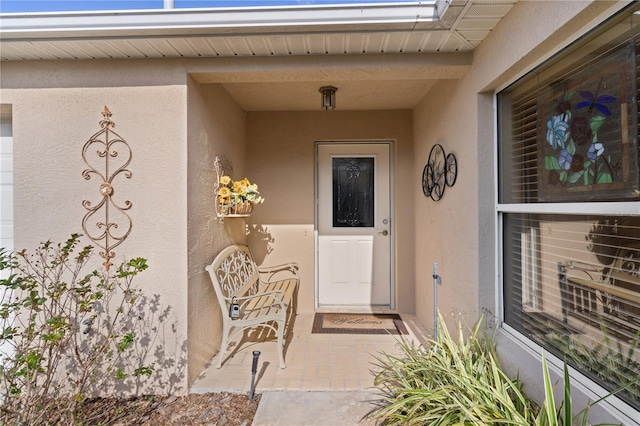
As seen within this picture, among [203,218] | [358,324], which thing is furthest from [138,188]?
[358,324]

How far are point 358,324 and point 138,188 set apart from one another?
247 centimetres

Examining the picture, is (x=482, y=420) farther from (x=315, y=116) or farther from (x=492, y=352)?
(x=315, y=116)

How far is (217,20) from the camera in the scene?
71.9 inches

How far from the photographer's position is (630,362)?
3.94ft

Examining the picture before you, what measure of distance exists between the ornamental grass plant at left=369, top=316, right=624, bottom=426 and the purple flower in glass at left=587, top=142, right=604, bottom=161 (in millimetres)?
913

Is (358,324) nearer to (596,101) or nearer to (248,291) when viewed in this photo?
(248,291)

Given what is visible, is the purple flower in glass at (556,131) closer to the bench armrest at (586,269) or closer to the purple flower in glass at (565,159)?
the purple flower in glass at (565,159)

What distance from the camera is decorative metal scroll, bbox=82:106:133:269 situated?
2.17 m

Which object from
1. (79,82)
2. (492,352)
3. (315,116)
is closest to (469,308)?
(492,352)

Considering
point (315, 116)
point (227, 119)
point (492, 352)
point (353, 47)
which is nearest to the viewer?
point (492, 352)

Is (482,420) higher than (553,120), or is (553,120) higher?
(553,120)

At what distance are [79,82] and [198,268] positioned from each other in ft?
5.26

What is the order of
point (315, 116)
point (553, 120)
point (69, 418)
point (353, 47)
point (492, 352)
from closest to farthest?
point (553, 120)
point (492, 352)
point (69, 418)
point (353, 47)
point (315, 116)

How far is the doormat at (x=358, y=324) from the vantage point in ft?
10.2
